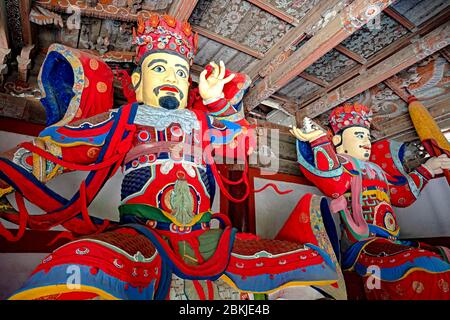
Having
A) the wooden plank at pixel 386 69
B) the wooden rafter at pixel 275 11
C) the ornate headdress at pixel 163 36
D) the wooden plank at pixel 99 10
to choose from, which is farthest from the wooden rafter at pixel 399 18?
the wooden plank at pixel 99 10

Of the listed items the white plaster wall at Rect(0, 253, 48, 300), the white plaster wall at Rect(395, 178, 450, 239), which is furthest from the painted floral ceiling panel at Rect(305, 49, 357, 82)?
the white plaster wall at Rect(0, 253, 48, 300)

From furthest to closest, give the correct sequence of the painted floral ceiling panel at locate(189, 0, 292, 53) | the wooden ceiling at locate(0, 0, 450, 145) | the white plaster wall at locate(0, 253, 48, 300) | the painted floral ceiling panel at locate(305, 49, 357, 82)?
the painted floral ceiling panel at locate(305, 49, 357, 82) < the painted floral ceiling panel at locate(189, 0, 292, 53) < the wooden ceiling at locate(0, 0, 450, 145) < the white plaster wall at locate(0, 253, 48, 300)

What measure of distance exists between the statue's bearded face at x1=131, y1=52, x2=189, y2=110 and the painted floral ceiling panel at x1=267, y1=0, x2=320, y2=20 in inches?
27.4

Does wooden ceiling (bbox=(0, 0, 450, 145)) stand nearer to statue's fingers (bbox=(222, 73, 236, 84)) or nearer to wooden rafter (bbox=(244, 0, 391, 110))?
wooden rafter (bbox=(244, 0, 391, 110))

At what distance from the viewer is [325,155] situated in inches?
80.8

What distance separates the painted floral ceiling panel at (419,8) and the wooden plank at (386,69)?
0.11 m

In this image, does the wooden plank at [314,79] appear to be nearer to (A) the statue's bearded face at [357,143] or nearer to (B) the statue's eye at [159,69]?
(A) the statue's bearded face at [357,143]

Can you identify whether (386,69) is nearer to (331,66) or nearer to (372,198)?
(331,66)

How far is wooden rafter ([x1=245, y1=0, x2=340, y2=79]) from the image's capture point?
1798 millimetres

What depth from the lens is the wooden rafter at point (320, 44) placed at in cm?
161

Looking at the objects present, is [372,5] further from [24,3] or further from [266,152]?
[24,3]

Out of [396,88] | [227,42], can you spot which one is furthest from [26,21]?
[396,88]

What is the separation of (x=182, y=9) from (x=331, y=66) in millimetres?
1301

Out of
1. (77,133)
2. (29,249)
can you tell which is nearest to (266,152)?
(77,133)
